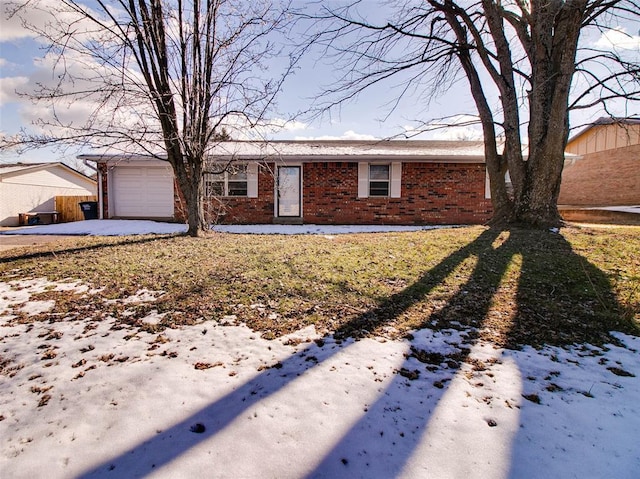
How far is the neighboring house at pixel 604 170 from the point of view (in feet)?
62.1

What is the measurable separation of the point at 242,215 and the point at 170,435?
1119 centimetres

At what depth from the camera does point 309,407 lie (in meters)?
1.94

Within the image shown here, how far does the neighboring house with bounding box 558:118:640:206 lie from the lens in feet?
62.1

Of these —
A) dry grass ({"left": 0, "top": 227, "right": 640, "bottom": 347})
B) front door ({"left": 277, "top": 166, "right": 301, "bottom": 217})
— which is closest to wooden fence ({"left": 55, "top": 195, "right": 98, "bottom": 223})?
front door ({"left": 277, "top": 166, "right": 301, "bottom": 217})

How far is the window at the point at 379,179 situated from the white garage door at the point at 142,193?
25.2 feet

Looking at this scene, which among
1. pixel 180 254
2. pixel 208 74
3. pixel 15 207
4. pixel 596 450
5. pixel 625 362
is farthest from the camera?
pixel 15 207

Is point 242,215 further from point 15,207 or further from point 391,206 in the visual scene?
point 15,207

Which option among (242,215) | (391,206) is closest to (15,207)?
(242,215)

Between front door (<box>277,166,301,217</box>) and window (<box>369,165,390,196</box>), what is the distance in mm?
2735

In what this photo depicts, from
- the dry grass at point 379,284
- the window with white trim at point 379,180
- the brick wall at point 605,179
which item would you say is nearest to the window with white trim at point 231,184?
the window with white trim at point 379,180

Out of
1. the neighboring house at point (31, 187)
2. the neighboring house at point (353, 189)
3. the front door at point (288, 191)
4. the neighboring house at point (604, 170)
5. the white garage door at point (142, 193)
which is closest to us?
the neighboring house at point (353, 189)

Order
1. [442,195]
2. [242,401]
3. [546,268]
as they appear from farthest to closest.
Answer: [442,195] < [546,268] < [242,401]

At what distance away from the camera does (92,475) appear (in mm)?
1476

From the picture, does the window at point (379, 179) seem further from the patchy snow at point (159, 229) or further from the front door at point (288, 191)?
the front door at point (288, 191)
